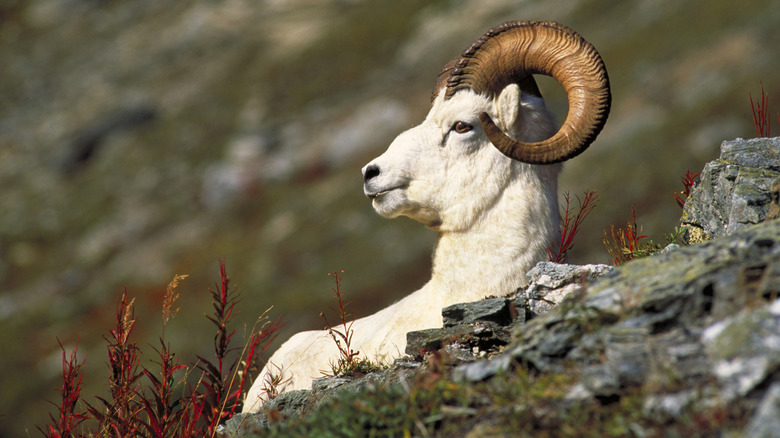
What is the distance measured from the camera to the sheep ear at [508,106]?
6461 millimetres

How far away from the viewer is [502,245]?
628 centimetres

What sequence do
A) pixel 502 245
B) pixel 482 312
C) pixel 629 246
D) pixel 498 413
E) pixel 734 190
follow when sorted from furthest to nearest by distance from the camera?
pixel 629 246 < pixel 502 245 < pixel 734 190 < pixel 482 312 < pixel 498 413

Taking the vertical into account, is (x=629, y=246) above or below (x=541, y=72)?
below

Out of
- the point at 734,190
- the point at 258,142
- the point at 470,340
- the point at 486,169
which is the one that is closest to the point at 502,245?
the point at 486,169

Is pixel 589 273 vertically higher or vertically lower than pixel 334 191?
lower

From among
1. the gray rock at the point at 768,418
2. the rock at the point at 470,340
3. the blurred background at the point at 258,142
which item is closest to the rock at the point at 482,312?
the rock at the point at 470,340

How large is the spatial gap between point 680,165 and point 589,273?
111 feet

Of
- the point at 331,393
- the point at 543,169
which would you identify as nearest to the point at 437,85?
the point at 543,169

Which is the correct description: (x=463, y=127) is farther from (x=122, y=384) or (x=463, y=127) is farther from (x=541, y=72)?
(x=122, y=384)

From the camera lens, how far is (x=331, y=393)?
5.28 metres

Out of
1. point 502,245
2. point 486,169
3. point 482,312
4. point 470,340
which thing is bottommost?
point 470,340

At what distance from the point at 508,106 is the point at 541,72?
1.28 ft

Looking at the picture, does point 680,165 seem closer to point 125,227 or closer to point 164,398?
point 164,398

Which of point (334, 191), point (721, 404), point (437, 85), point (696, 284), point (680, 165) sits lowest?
point (721, 404)
